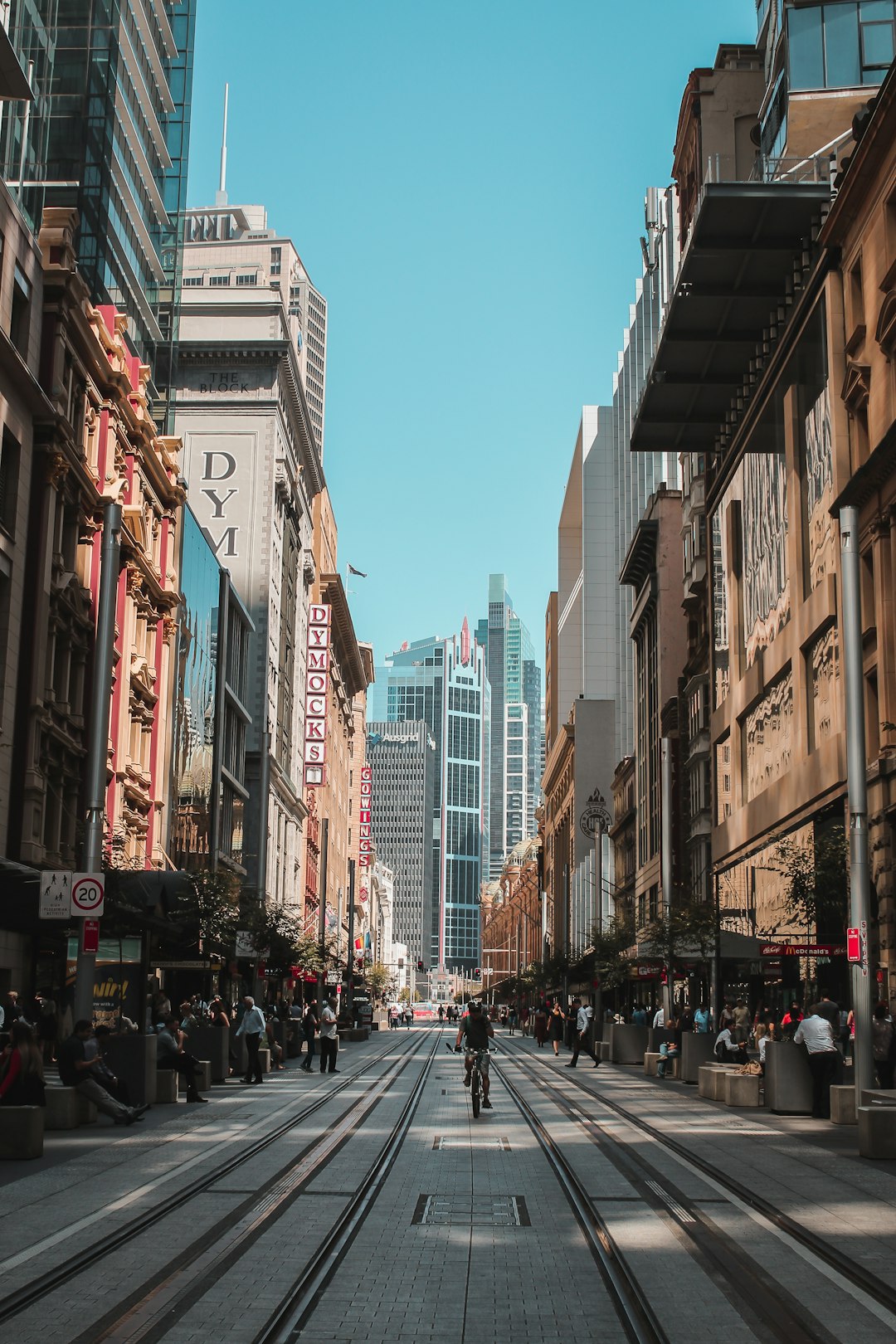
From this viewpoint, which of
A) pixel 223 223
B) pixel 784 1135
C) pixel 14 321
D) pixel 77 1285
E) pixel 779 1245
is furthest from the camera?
pixel 223 223

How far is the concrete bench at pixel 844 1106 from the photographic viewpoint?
22734mm

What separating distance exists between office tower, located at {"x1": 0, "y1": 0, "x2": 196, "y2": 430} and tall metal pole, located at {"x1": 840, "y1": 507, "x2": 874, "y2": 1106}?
3458 centimetres

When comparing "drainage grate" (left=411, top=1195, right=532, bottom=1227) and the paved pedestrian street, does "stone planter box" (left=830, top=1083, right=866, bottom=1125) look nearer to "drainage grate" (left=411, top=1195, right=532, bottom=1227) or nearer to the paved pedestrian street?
the paved pedestrian street

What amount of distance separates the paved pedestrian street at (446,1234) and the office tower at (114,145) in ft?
125

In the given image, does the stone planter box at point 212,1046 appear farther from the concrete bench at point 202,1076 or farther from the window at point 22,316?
the window at point 22,316

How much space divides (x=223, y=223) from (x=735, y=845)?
159592 millimetres

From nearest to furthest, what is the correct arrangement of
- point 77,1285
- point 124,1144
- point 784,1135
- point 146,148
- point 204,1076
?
point 77,1285 → point 124,1144 → point 784,1135 → point 204,1076 → point 146,148

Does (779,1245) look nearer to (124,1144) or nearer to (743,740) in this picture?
(124,1144)

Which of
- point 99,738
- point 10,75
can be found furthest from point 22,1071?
point 10,75

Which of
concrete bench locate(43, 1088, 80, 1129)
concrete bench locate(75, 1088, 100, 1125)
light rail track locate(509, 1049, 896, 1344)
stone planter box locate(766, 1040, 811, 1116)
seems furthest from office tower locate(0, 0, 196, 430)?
light rail track locate(509, 1049, 896, 1344)

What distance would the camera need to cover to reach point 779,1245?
12.0m

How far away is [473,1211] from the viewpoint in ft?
46.0

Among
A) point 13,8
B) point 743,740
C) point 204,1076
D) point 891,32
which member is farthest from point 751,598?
point 13,8

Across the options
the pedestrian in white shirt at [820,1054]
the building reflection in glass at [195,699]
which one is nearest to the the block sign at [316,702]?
the building reflection in glass at [195,699]
